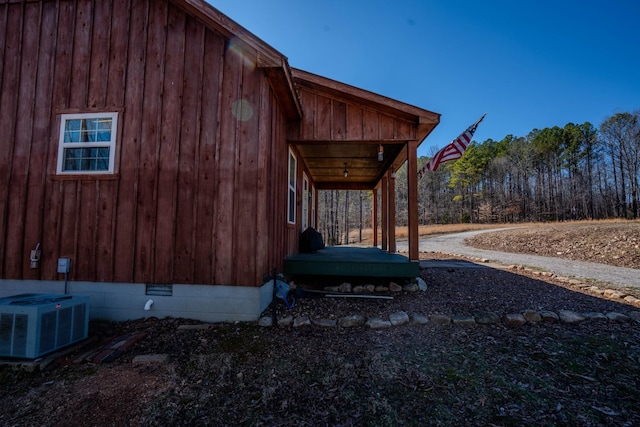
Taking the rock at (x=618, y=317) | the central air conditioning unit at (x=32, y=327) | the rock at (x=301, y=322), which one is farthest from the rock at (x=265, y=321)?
the rock at (x=618, y=317)

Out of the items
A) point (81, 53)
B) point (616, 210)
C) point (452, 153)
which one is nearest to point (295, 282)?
point (452, 153)

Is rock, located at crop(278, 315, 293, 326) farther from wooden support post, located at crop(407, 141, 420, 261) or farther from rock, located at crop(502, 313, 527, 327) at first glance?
rock, located at crop(502, 313, 527, 327)

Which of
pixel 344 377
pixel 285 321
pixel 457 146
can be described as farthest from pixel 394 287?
pixel 457 146

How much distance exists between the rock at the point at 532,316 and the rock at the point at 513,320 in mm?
89

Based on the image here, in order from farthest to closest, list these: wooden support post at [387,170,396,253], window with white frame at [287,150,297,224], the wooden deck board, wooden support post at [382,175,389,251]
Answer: wooden support post at [382,175,389,251], wooden support post at [387,170,396,253], window with white frame at [287,150,297,224], the wooden deck board

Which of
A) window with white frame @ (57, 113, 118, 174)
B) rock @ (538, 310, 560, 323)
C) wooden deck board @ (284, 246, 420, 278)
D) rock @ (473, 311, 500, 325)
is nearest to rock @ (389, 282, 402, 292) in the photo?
wooden deck board @ (284, 246, 420, 278)

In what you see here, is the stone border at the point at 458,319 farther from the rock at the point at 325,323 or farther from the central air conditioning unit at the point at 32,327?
the central air conditioning unit at the point at 32,327

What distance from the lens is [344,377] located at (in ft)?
7.55

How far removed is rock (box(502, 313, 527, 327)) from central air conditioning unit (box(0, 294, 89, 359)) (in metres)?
4.90

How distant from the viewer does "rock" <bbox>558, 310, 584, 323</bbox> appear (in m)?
3.47

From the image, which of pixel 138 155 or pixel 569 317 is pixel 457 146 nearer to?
pixel 569 317

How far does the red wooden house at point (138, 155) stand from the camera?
3.59 m

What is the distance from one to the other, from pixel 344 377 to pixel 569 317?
318cm

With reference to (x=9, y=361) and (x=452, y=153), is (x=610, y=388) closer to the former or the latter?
(x=452, y=153)
